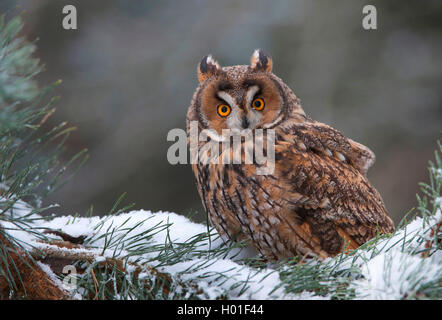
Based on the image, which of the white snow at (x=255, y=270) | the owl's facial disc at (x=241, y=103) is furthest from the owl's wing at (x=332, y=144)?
the white snow at (x=255, y=270)

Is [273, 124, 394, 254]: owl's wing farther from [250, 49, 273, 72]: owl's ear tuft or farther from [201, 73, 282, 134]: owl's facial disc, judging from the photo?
[250, 49, 273, 72]: owl's ear tuft

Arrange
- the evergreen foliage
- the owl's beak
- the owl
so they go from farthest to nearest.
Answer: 1. the owl's beak
2. the owl
3. the evergreen foliage

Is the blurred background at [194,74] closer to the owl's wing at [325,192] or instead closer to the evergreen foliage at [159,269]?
the owl's wing at [325,192]

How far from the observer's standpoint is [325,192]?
57.9 inches

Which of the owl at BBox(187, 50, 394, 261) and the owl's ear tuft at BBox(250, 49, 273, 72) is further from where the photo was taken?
the owl's ear tuft at BBox(250, 49, 273, 72)

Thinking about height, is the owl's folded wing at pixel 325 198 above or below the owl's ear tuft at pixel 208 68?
below

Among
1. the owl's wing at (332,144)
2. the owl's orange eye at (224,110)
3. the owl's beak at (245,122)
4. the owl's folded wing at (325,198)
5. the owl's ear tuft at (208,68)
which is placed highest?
the owl's ear tuft at (208,68)

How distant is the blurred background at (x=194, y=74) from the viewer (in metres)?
3.27

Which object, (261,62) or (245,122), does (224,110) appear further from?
(261,62)

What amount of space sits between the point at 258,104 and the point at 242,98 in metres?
0.08

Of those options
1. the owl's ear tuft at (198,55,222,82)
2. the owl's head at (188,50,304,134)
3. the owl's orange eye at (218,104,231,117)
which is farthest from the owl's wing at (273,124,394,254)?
the owl's ear tuft at (198,55,222,82)

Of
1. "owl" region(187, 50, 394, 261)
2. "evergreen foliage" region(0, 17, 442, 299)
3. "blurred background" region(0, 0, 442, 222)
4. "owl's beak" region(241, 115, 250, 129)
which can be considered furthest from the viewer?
"blurred background" region(0, 0, 442, 222)

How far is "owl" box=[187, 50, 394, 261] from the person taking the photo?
4.63ft

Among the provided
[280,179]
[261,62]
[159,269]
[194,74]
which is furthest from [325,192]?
[194,74]
